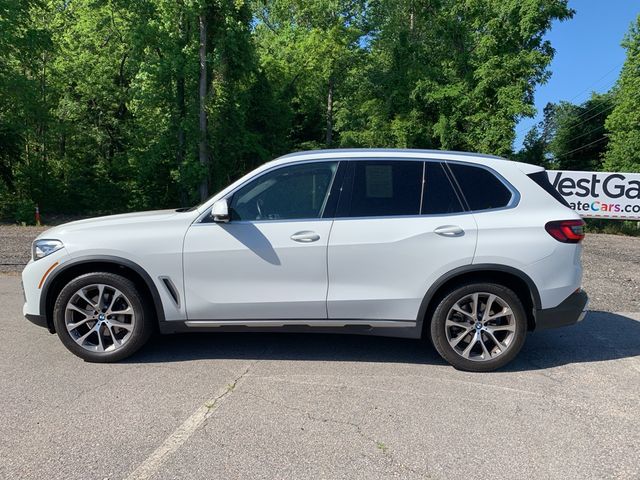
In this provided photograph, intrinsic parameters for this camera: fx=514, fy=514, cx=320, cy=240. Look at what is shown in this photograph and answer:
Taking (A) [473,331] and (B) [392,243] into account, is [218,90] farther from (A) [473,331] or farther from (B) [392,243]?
(A) [473,331]

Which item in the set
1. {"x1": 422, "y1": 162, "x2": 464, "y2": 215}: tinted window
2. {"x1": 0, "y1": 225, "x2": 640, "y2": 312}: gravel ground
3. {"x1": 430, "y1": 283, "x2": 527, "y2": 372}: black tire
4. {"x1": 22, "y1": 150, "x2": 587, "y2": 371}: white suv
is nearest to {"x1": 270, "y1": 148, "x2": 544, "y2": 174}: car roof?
{"x1": 22, "y1": 150, "x2": 587, "y2": 371}: white suv

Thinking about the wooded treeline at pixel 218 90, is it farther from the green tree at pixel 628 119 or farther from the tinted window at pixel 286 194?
the tinted window at pixel 286 194

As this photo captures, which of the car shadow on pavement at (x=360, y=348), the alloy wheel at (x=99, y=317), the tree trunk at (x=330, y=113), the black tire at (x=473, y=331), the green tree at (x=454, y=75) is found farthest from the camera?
the tree trunk at (x=330, y=113)

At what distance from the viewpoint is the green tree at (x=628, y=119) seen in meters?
31.6

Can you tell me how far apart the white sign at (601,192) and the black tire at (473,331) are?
1312 cm

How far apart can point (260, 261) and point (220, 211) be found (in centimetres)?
54

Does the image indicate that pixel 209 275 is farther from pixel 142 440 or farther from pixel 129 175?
A: pixel 129 175

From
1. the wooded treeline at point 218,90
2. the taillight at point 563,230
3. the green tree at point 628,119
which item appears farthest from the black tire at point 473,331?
the green tree at point 628,119

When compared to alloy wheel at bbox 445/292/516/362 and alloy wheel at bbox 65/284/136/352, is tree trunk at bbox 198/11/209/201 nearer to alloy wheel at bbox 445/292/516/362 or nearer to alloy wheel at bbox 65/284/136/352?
alloy wheel at bbox 65/284/136/352

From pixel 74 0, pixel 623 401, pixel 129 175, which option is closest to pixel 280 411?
pixel 623 401

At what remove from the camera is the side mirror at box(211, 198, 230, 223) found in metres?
4.30

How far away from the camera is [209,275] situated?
14.6 ft

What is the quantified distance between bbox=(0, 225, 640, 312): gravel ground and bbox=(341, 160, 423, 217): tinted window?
150 inches

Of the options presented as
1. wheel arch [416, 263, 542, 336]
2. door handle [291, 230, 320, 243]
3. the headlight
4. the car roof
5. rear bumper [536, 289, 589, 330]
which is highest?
the car roof
